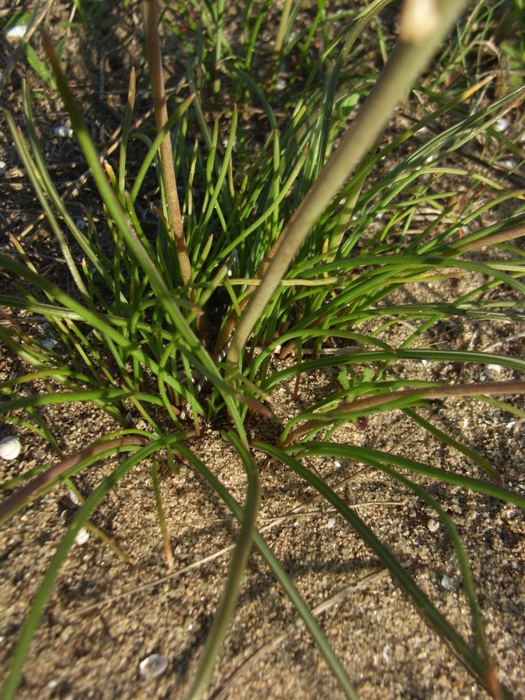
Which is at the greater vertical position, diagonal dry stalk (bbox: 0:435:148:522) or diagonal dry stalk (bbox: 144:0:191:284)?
diagonal dry stalk (bbox: 144:0:191:284)

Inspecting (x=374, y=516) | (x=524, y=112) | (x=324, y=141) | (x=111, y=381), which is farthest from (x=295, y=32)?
(x=374, y=516)

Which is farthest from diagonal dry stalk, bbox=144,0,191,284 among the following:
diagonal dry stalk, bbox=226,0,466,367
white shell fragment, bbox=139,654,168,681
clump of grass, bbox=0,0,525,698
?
white shell fragment, bbox=139,654,168,681

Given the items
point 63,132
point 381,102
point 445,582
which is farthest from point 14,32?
point 445,582

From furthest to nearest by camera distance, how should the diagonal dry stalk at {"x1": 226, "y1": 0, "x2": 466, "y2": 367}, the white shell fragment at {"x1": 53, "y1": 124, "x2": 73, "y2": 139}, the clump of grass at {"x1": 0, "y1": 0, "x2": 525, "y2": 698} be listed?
the white shell fragment at {"x1": 53, "y1": 124, "x2": 73, "y2": 139} < the clump of grass at {"x1": 0, "y1": 0, "x2": 525, "y2": 698} < the diagonal dry stalk at {"x1": 226, "y1": 0, "x2": 466, "y2": 367}

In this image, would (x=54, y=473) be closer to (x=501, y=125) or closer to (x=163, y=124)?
(x=163, y=124)

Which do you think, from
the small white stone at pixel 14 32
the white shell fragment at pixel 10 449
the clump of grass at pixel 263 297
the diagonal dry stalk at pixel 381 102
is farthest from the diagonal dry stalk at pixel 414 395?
the small white stone at pixel 14 32

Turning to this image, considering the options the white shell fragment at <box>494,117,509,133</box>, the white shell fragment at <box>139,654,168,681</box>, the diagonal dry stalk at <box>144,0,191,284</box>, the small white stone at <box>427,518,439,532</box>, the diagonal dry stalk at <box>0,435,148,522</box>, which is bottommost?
the small white stone at <box>427,518,439,532</box>

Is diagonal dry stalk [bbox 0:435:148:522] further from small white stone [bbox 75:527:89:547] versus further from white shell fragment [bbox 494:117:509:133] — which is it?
white shell fragment [bbox 494:117:509:133]

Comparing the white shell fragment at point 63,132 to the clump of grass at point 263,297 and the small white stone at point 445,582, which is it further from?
the small white stone at point 445,582
